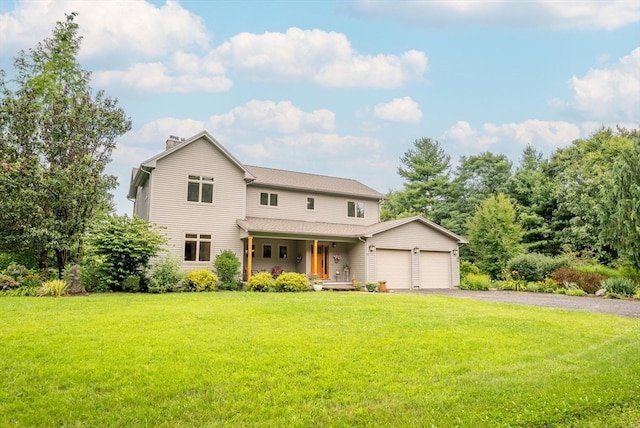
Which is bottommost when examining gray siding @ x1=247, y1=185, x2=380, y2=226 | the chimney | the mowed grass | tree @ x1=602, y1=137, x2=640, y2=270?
the mowed grass

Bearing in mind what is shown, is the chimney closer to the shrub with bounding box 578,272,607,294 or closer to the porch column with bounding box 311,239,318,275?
the porch column with bounding box 311,239,318,275

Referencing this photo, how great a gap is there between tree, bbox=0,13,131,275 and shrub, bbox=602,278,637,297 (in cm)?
2158

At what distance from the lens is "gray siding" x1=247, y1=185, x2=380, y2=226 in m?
21.7

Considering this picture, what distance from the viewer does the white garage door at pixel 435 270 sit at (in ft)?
74.7

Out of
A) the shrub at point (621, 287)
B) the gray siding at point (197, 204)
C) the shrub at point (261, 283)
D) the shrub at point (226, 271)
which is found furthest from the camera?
the gray siding at point (197, 204)

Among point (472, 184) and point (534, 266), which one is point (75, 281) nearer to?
point (534, 266)

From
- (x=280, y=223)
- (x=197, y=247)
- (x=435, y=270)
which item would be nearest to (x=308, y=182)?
(x=280, y=223)

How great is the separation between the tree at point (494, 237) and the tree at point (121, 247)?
21.6 meters

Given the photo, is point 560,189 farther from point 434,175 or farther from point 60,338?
point 60,338

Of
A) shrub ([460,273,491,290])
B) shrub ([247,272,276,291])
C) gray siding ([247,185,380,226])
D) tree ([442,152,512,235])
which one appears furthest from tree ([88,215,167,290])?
tree ([442,152,512,235])

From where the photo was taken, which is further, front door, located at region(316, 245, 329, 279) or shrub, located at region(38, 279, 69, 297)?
front door, located at region(316, 245, 329, 279)

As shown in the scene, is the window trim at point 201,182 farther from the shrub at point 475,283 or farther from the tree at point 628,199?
the tree at point 628,199

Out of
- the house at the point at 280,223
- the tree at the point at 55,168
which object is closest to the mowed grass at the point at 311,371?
the tree at the point at 55,168

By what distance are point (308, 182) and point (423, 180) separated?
2033cm
